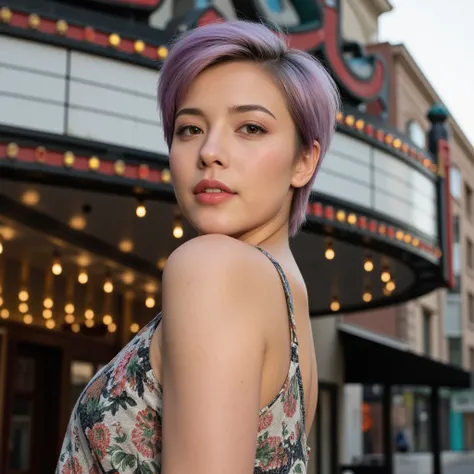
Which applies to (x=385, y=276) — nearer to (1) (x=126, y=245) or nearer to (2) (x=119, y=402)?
(1) (x=126, y=245)

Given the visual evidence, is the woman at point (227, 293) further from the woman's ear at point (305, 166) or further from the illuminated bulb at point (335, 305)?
the illuminated bulb at point (335, 305)

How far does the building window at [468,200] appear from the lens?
144ft

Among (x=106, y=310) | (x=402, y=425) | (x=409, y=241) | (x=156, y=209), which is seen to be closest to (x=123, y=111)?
(x=156, y=209)

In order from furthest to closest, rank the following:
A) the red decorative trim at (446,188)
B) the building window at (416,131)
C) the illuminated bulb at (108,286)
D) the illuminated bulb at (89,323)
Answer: the building window at (416,131)
the illuminated bulb at (89,323)
the red decorative trim at (446,188)
the illuminated bulb at (108,286)

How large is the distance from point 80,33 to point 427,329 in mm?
28437

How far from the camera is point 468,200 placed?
146 ft

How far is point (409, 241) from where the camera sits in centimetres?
1228

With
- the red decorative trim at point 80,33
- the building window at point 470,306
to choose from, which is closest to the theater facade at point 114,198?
the red decorative trim at point 80,33

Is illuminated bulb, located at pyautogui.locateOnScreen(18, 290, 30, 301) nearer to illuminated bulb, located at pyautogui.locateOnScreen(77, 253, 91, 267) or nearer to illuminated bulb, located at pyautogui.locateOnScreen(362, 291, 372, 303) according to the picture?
illuminated bulb, located at pyautogui.locateOnScreen(77, 253, 91, 267)

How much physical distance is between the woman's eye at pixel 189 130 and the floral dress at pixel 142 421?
28 cm

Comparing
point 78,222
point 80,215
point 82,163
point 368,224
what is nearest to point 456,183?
point 368,224

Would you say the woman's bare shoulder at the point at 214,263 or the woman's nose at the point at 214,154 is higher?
the woman's nose at the point at 214,154

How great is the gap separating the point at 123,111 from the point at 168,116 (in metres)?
7.07

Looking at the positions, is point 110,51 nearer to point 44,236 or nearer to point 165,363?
point 44,236
